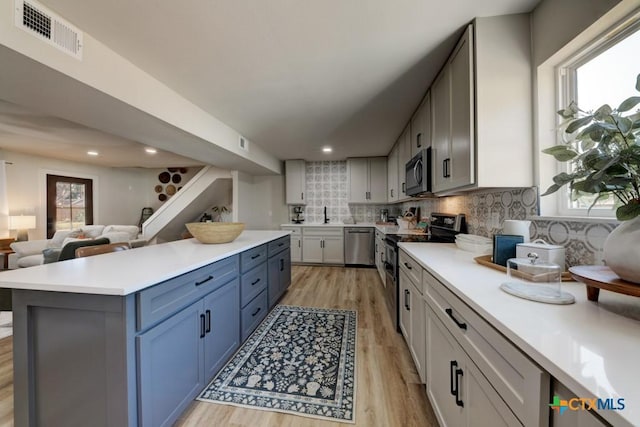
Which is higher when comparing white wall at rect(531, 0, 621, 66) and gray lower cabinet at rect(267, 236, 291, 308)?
white wall at rect(531, 0, 621, 66)

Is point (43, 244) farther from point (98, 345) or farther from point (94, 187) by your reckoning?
point (98, 345)

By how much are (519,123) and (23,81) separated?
2.91 meters

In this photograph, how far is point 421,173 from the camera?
2.28 metres

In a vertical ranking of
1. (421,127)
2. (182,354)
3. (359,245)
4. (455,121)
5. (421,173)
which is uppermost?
(421,127)

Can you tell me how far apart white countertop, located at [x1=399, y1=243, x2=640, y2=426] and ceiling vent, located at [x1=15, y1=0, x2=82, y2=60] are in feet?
7.70

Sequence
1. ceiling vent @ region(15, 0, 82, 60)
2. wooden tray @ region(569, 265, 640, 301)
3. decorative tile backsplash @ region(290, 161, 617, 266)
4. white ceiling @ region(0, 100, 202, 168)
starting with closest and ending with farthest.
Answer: wooden tray @ region(569, 265, 640, 301) < decorative tile backsplash @ region(290, 161, 617, 266) < ceiling vent @ region(15, 0, 82, 60) < white ceiling @ region(0, 100, 202, 168)

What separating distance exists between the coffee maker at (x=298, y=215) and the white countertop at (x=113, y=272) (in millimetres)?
3613

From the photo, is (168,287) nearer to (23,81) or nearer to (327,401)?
(327,401)

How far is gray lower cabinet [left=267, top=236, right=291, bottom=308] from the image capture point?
271 cm

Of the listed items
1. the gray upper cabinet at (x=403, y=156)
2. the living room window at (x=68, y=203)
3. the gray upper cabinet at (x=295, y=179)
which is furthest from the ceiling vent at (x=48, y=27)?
the living room window at (x=68, y=203)

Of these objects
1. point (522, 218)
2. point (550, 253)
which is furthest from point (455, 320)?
point (522, 218)

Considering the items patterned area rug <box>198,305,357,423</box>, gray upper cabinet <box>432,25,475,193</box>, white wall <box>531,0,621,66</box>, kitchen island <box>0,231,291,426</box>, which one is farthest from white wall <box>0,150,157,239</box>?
white wall <box>531,0,621,66</box>

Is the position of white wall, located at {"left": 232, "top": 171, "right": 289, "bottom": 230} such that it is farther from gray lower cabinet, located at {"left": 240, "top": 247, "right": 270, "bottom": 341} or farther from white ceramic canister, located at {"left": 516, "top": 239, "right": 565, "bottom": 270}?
white ceramic canister, located at {"left": 516, "top": 239, "right": 565, "bottom": 270}

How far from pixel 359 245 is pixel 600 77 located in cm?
394
